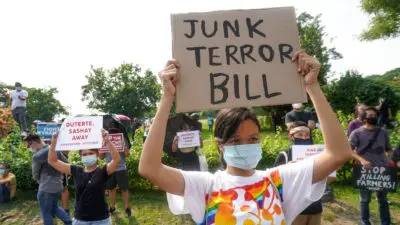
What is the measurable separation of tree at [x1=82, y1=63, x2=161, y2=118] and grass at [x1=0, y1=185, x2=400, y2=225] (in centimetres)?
4208

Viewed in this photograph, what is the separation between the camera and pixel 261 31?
6.48 feet

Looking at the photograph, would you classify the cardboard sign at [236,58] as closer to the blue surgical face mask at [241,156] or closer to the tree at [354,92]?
the blue surgical face mask at [241,156]

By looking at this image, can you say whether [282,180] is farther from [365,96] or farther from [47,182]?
[365,96]

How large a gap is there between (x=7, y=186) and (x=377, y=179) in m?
A: 7.61

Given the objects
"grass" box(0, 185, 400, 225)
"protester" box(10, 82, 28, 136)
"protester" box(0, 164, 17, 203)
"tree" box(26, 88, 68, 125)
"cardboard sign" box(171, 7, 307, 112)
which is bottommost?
"grass" box(0, 185, 400, 225)

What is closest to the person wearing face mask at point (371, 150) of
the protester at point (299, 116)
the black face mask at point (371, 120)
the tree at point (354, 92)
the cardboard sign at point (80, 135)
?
the black face mask at point (371, 120)

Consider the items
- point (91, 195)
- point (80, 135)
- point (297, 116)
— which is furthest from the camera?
point (297, 116)

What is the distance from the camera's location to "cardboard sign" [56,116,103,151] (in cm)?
416

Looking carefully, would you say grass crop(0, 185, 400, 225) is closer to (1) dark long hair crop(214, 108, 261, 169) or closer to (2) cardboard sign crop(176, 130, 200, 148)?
(2) cardboard sign crop(176, 130, 200, 148)

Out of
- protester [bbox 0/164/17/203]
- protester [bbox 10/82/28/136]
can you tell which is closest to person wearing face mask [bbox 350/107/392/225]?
protester [bbox 0/164/17/203]

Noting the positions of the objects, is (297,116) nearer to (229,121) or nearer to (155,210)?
(155,210)

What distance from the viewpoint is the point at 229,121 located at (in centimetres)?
182

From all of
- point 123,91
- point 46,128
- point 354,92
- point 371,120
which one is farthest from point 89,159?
point 123,91

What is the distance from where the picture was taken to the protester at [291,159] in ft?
12.6
